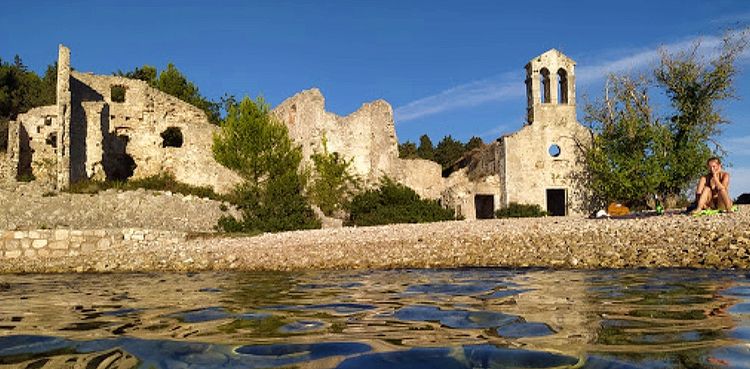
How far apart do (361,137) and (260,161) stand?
8.11 metres

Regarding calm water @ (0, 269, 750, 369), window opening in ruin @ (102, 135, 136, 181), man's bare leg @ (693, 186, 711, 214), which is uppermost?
window opening in ruin @ (102, 135, 136, 181)

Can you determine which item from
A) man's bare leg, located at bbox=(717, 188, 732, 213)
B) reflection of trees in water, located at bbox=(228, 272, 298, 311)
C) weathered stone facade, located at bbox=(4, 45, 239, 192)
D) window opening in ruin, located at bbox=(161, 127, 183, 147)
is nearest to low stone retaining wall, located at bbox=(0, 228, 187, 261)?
reflection of trees in water, located at bbox=(228, 272, 298, 311)

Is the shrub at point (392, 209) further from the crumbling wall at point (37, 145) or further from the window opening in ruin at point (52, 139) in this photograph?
the window opening in ruin at point (52, 139)

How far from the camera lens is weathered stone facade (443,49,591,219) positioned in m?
27.4

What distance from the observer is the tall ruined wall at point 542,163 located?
89.8 feet

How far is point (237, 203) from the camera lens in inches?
953

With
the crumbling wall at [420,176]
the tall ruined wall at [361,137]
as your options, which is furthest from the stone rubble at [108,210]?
the crumbling wall at [420,176]

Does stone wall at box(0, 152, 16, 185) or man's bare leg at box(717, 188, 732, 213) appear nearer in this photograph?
man's bare leg at box(717, 188, 732, 213)

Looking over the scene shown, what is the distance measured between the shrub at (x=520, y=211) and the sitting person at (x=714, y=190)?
12.5 m

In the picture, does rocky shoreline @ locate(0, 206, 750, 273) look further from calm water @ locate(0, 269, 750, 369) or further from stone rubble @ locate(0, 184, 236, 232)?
stone rubble @ locate(0, 184, 236, 232)

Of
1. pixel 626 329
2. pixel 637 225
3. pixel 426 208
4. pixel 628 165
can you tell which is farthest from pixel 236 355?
pixel 628 165

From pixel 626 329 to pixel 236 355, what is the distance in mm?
1771

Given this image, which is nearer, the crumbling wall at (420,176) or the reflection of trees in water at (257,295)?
the reflection of trees in water at (257,295)

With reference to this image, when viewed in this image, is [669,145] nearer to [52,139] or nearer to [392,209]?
[392,209]
